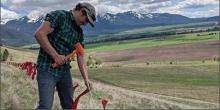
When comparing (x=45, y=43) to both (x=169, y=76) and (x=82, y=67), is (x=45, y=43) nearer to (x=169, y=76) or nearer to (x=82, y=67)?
(x=82, y=67)

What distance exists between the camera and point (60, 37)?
8.66m

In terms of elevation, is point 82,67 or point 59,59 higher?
point 59,59

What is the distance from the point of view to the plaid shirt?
8.57 metres

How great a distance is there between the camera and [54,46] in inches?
340

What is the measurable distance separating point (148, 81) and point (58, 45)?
265 ft

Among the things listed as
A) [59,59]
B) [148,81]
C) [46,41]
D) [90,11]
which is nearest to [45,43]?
[46,41]

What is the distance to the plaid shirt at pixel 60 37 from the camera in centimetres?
857

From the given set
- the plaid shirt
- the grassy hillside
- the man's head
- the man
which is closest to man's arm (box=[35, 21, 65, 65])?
the man

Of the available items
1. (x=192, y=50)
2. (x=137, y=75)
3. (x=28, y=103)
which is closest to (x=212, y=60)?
(x=192, y=50)

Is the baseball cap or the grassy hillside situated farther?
the grassy hillside

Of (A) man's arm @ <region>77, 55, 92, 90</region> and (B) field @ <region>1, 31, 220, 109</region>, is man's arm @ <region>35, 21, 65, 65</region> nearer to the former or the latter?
(A) man's arm @ <region>77, 55, 92, 90</region>

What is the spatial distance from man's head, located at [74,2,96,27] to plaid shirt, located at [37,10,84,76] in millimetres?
235

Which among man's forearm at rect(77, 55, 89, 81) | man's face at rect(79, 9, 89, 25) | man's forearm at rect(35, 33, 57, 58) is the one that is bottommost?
man's forearm at rect(77, 55, 89, 81)

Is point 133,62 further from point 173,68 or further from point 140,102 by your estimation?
point 140,102
